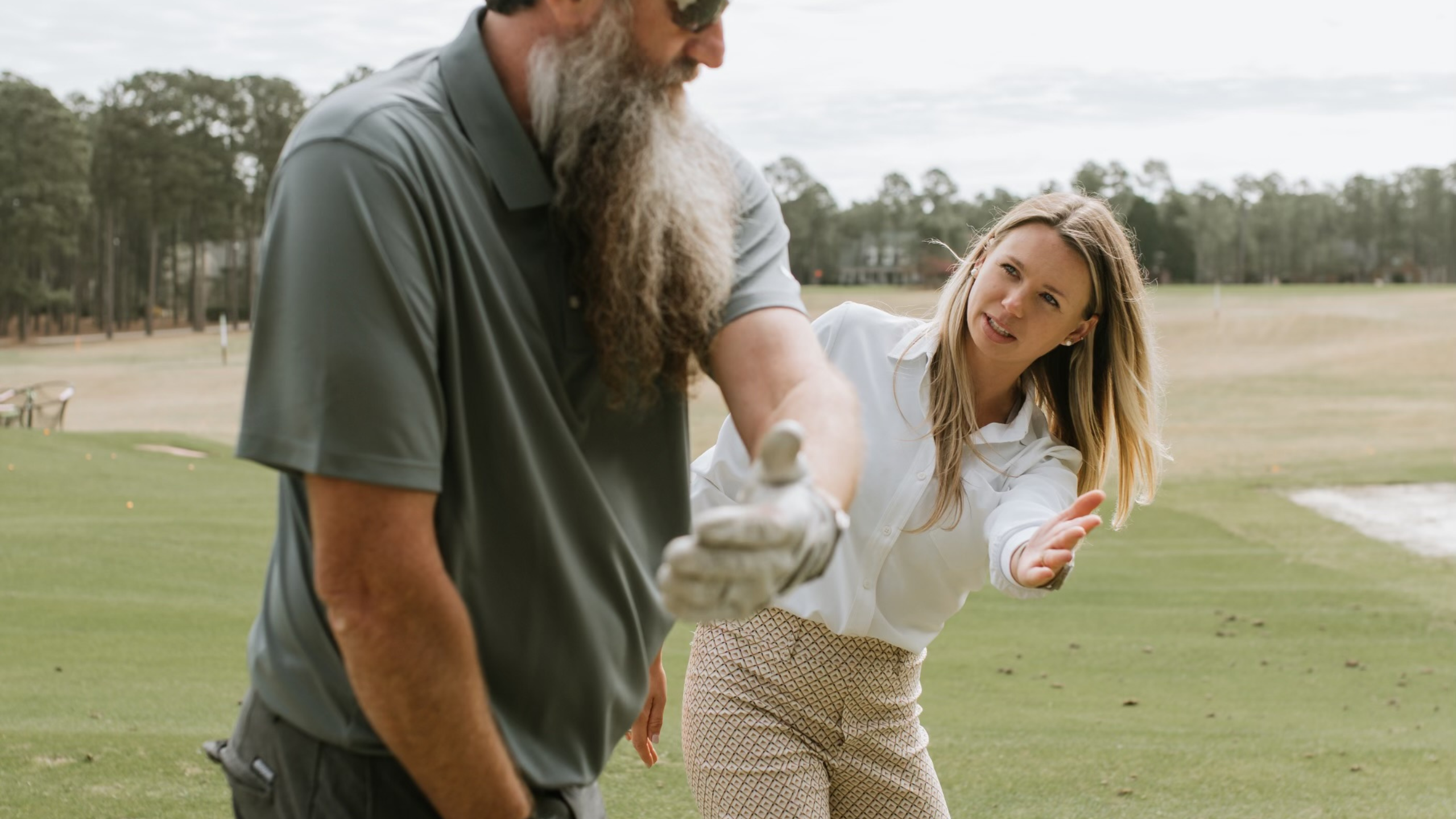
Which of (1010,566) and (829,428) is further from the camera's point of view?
(1010,566)

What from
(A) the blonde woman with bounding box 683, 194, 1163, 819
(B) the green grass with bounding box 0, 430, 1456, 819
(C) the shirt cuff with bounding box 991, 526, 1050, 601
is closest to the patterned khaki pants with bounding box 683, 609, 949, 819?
(A) the blonde woman with bounding box 683, 194, 1163, 819

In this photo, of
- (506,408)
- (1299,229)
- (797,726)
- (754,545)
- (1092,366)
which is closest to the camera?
(754,545)

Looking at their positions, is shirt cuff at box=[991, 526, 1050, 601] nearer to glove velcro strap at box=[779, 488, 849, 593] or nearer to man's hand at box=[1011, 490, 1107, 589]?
man's hand at box=[1011, 490, 1107, 589]

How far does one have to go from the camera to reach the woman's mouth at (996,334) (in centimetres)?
296

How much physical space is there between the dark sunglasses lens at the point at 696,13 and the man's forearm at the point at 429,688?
0.63m

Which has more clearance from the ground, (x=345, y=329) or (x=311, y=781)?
(x=345, y=329)

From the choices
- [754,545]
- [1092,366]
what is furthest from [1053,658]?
[754,545]

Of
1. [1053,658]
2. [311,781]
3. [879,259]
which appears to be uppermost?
[879,259]

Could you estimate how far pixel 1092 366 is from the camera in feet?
10.5

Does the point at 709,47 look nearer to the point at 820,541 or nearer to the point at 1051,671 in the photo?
the point at 820,541

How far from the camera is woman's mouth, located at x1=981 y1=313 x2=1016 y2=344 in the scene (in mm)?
2957

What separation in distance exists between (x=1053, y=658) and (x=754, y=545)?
614cm

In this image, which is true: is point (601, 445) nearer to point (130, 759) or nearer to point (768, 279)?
point (768, 279)

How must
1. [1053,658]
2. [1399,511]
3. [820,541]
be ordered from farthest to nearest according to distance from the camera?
[1399,511], [1053,658], [820,541]
